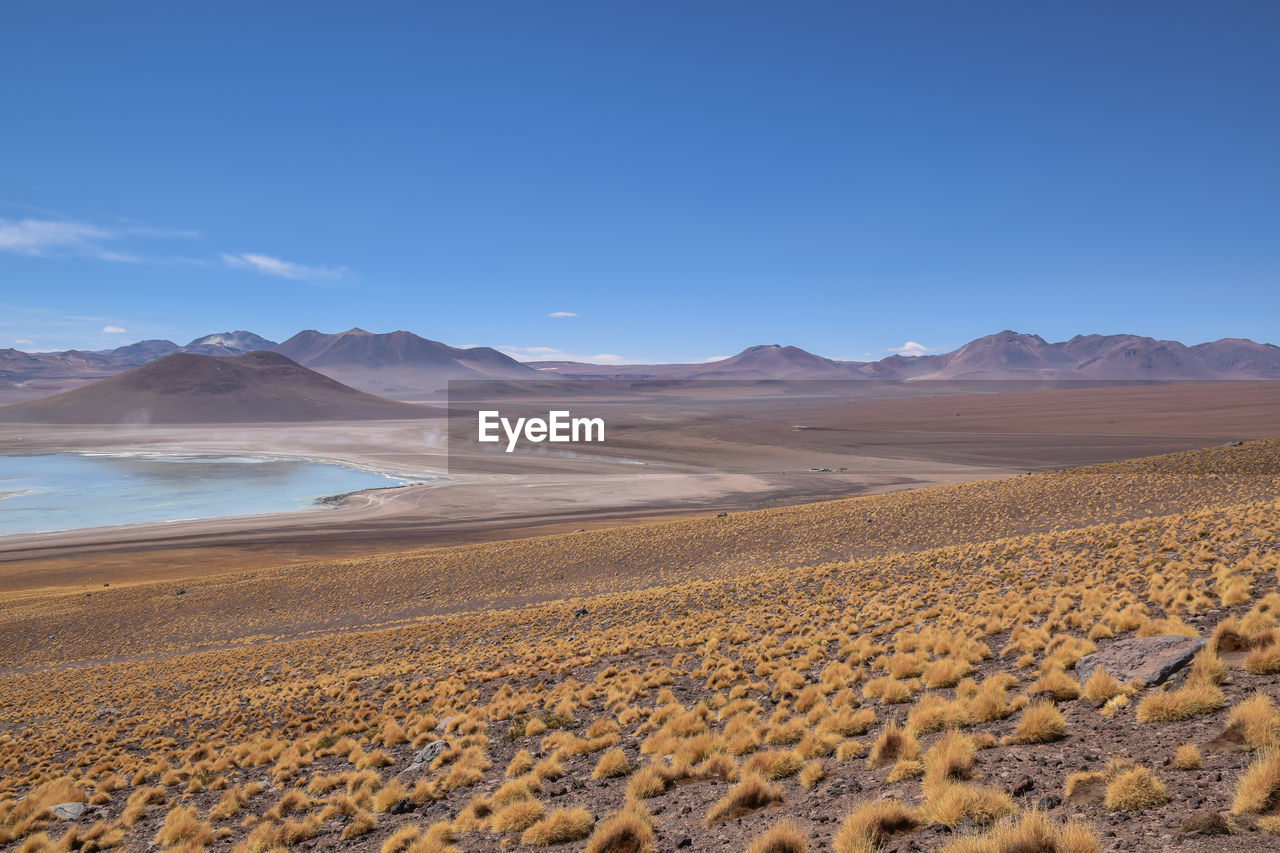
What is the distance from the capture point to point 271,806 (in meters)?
8.68

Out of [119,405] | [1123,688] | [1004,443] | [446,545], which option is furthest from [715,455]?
[119,405]

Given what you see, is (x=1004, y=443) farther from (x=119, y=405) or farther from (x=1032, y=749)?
(x=119, y=405)

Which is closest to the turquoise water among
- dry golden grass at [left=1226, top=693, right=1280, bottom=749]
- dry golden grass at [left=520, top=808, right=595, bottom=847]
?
dry golden grass at [left=520, top=808, right=595, bottom=847]

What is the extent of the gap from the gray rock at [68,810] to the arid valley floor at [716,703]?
9 cm

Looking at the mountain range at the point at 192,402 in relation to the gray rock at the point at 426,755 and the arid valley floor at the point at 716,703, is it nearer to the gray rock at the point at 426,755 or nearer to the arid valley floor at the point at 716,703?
the arid valley floor at the point at 716,703

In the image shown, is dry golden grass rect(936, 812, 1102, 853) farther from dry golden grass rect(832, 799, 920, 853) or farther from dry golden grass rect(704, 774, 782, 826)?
dry golden grass rect(704, 774, 782, 826)

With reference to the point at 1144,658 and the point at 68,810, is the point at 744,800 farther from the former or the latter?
the point at 68,810

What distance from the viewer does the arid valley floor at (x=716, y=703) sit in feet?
17.3

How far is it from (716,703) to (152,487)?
75792 millimetres

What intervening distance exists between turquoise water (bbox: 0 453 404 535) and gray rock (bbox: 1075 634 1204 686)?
5732cm

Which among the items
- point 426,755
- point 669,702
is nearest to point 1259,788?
point 669,702

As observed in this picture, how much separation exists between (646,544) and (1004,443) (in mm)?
70136

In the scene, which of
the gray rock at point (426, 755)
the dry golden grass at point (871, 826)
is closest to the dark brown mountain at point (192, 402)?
the gray rock at point (426, 755)

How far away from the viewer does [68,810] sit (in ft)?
30.0
